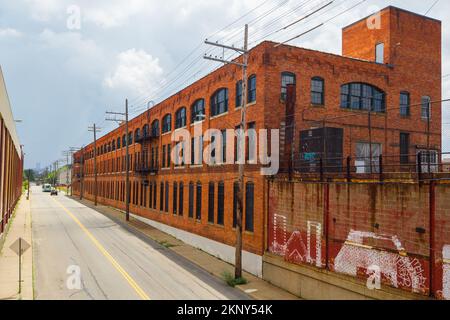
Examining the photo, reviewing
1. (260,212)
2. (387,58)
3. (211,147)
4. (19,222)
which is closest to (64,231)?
(19,222)

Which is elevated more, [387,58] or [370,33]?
[370,33]

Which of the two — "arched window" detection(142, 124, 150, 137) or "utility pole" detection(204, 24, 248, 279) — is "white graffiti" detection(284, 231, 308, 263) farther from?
"arched window" detection(142, 124, 150, 137)

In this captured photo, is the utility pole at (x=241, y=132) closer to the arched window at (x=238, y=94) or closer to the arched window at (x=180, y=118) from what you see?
the arched window at (x=238, y=94)

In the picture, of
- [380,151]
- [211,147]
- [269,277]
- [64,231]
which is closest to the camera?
[269,277]

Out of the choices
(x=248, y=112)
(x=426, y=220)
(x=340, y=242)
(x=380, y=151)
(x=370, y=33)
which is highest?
(x=370, y=33)

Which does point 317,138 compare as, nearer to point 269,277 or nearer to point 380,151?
point 380,151

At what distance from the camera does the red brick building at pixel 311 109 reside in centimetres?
2394

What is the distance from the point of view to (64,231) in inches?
1459

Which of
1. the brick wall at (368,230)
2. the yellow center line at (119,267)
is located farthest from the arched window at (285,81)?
the yellow center line at (119,267)

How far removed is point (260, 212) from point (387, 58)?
15.1 meters

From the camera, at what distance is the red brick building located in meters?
23.9

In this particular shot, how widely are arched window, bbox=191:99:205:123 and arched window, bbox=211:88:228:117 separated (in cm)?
179

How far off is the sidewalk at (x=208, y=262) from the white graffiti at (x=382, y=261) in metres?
3.75

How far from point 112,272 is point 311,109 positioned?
50.3 ft
